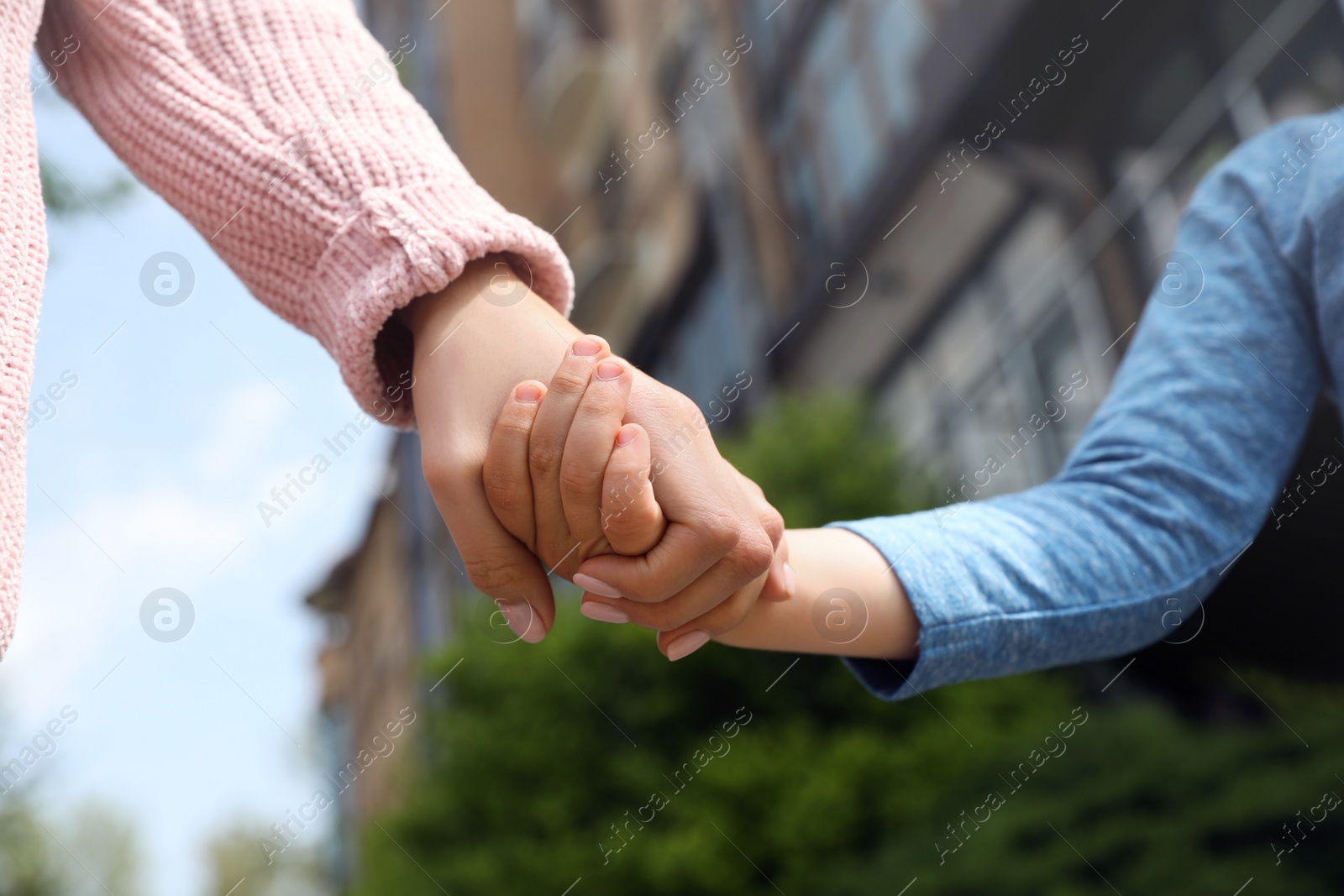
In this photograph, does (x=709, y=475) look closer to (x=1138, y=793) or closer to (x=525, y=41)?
(x=1138, y=793)

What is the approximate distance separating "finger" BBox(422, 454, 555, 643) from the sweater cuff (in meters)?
0.12

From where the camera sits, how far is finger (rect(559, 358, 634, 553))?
0.92 m

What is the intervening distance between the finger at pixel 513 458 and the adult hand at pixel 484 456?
11 mm

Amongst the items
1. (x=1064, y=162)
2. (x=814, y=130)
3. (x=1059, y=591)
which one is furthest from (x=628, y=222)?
(x=1059, y=591)

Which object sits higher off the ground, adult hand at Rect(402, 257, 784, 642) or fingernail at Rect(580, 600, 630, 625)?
adult hand at Rect(402, 257, 784, 642)

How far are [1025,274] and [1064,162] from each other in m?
0.87

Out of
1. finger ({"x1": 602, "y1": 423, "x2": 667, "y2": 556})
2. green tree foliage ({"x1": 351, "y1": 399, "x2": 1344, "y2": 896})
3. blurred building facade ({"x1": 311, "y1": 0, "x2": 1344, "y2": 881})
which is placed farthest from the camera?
blurred building facade ({"x1": 311, "y1": 0, "x2": 1344, "y2": 881})

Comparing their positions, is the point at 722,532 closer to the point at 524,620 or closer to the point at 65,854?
the point at 524,620

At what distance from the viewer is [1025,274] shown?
7516 mm

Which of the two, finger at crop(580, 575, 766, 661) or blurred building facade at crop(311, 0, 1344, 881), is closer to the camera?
finger at crop(580, 575, 766, 661)
